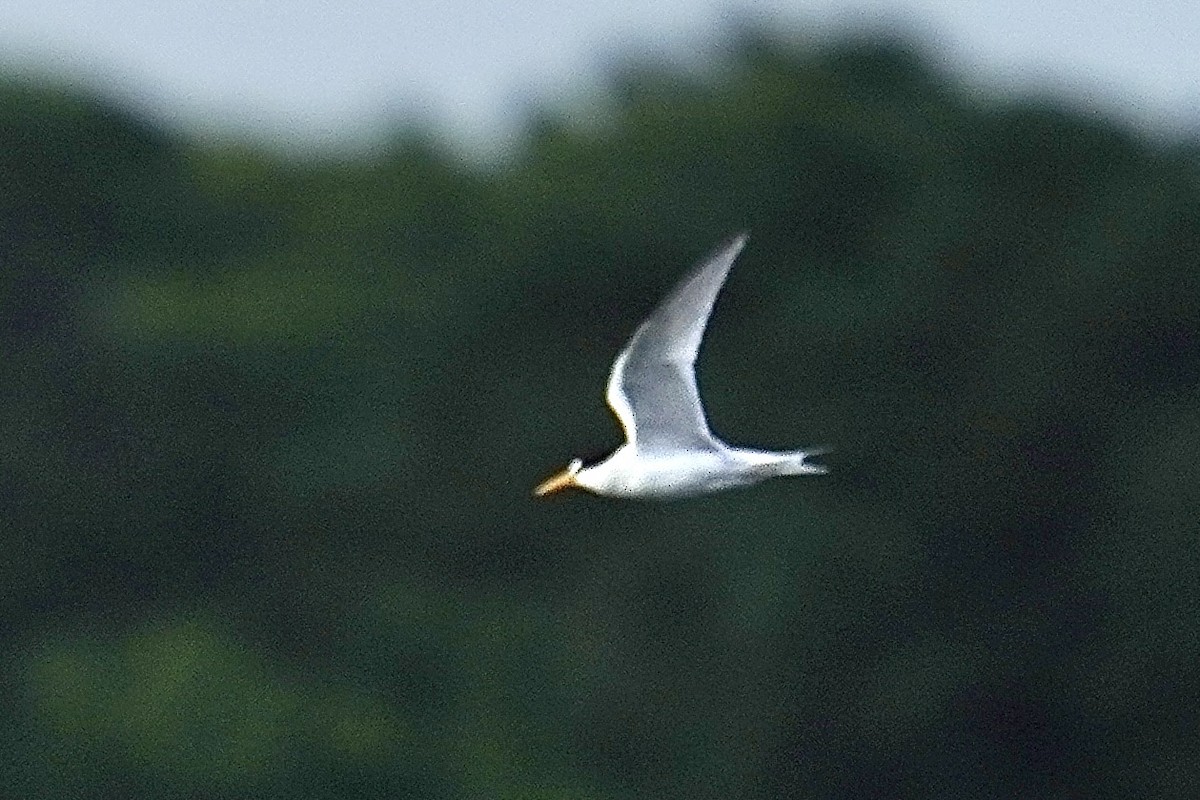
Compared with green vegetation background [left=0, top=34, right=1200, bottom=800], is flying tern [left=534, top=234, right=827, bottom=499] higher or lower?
lower

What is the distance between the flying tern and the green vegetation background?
1844cm

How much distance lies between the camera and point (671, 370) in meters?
13.7

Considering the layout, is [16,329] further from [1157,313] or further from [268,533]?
[1157,313]

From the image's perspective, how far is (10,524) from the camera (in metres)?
38.7

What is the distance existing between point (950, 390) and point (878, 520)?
208 cm

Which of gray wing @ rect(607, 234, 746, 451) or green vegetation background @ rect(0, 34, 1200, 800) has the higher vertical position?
green vegetation background @ rect(0, 34, 1200, 800)

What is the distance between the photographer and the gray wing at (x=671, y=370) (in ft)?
44.8

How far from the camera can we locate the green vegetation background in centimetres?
3416

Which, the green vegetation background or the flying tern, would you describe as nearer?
the flying tern

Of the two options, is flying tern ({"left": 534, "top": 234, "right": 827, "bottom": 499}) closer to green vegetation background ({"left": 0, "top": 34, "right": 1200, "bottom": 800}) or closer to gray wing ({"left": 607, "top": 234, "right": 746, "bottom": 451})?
gray wing ({"left": 607, "top": 234, "right": 746, "bottom": 451})

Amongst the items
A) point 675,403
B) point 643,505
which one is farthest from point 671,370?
point 643,505

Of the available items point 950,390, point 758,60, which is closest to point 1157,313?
point 950,390

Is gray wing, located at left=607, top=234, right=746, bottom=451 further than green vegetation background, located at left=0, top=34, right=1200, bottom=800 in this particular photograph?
No

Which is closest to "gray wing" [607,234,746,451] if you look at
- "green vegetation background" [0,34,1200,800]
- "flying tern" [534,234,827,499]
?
"flying tern" [534,234,827,499]
